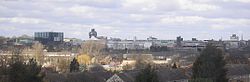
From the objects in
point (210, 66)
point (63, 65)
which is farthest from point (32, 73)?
point (63, 65)

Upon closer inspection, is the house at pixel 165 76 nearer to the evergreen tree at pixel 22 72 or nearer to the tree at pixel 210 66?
the tree at pixel 210 66

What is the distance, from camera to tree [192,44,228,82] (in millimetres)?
36781

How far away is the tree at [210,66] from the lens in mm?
36781

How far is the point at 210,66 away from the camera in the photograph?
37.1 meters

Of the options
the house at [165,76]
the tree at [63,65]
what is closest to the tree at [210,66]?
the house at [165,76]

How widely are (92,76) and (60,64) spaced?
2946 centimetres

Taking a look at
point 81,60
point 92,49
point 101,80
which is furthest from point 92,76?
point 92,49

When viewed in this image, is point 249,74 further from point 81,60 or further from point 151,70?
point 151,70

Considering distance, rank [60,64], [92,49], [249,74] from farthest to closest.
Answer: [92,49] → [60,64] → [249,74]

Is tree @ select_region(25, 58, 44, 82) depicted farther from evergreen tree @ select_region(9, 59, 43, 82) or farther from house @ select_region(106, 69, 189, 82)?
house @ select_region(106, 69, 189, 82)

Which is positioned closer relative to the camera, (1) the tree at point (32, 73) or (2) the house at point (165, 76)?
(1) the tree at point (32, 73)

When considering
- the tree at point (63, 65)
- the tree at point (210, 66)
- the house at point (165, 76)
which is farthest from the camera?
the tree at point (63, 65)

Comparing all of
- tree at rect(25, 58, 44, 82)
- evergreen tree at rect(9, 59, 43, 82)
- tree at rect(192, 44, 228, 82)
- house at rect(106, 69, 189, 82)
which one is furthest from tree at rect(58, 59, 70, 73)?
evergreen tree at rect(9, 59, 43, 82)

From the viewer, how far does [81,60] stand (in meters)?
110
